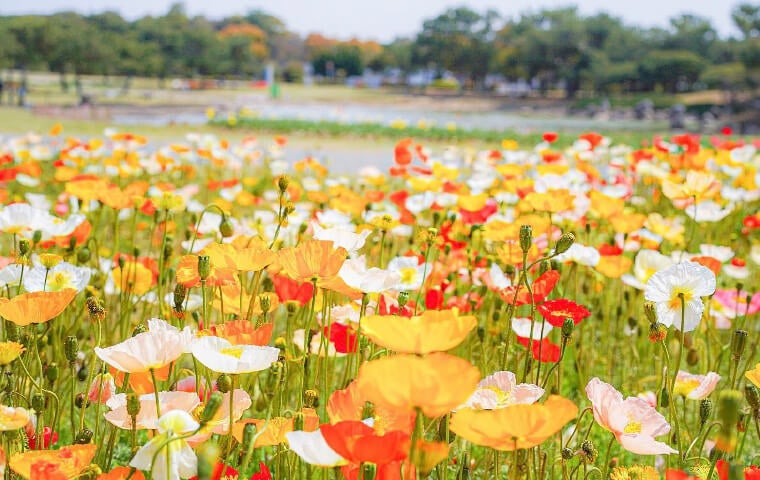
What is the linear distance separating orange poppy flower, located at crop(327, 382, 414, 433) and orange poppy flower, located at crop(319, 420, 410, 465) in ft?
0.18

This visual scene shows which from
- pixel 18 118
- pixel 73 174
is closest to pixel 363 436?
pixel 73 174

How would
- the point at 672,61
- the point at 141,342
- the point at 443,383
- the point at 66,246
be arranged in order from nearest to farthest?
the point at 443,383 → the point at 141,342 → the point at 66,246 → the point at 672,61

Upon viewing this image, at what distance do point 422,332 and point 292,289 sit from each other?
66 cm

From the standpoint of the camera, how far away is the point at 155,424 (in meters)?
0.81

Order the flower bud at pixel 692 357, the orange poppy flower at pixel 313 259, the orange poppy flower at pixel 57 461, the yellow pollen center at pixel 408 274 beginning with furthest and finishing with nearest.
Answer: the flower bud at pixel 692 357 → the yellow pollen center at pixel 408 274 → the orange poppy flower at pixel 313 259 → the orange poppy flower at pixel 57 461

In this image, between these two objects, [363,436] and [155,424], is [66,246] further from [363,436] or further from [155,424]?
[363,436]

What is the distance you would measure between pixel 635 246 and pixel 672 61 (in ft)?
106

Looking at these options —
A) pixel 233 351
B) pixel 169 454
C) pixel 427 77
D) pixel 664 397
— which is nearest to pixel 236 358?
pixel 233 351

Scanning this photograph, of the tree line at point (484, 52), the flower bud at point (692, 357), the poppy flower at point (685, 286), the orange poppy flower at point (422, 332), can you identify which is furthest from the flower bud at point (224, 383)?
the tree line at point (484, 52)

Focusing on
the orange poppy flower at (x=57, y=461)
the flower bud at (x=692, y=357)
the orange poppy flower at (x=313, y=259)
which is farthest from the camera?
the flower bud at (x=692, y=357)

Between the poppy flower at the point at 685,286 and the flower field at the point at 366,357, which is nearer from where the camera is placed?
the flower field at the point at 366,357

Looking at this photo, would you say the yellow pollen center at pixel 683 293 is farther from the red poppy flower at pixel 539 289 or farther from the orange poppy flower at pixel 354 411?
the orange poppy flower at pixel 354 411

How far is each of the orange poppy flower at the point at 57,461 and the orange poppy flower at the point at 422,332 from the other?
0.95 ft

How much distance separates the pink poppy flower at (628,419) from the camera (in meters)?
0.82
